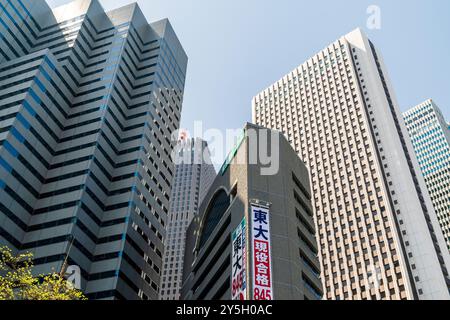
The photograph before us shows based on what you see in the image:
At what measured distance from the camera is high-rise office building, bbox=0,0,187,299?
86.0 metres

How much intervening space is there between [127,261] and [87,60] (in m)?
60.5

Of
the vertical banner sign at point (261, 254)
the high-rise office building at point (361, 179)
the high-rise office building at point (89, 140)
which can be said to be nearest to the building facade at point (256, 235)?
the vertical banner sign at point (261, 254)

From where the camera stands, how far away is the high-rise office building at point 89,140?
86000 mm

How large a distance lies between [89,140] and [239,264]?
56.2 m

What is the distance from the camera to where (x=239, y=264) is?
5953cm

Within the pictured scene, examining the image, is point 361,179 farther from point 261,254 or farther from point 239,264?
point 239,264

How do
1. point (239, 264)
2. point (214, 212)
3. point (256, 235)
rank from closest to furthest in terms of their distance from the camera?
1. point (239, 264)
2. point (256, 235)
3. point (214, 212)

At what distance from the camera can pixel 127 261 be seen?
3548 inches

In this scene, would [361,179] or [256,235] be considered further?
[361,179]

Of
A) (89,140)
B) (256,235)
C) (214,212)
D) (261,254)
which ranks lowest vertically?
(261,254)

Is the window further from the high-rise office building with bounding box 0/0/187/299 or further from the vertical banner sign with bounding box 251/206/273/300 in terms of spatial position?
the high-rise office building with bounding box 0/0/187/299

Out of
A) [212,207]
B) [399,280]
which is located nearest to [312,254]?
[212,207]

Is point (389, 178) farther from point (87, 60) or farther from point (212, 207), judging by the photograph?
point (87, 60)

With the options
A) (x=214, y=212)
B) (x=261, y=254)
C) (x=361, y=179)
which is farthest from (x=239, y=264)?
(x=361, y=179)
